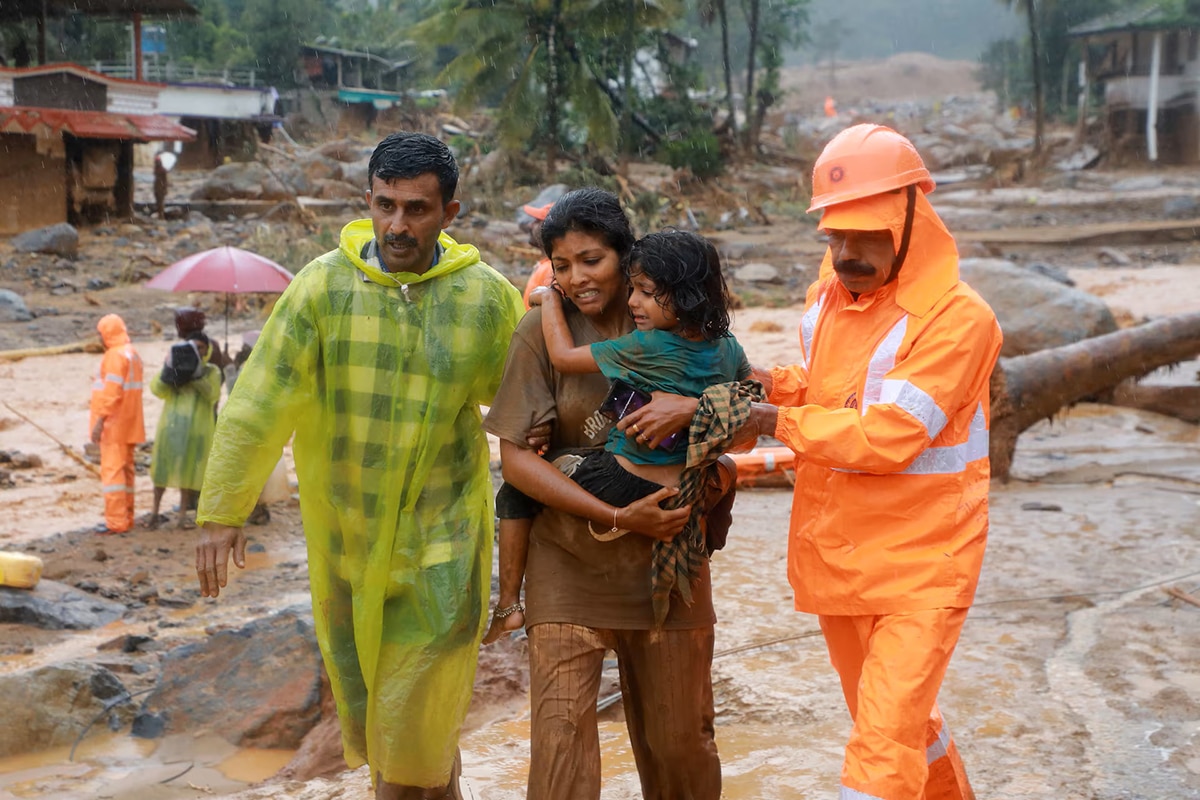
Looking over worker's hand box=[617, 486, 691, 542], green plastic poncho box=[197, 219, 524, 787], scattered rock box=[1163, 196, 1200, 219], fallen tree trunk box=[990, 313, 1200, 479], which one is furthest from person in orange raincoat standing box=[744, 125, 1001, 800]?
scattered rock box=[1163, 196, 1200, 219]

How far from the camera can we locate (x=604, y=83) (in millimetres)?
29781

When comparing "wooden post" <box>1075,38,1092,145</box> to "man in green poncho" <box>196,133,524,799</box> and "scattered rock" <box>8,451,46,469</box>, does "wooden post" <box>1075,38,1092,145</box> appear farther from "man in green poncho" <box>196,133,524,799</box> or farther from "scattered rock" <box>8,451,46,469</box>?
"man in green poncho" <box>196,133,524,799</box>

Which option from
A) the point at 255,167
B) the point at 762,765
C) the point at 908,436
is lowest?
the point at 762,765

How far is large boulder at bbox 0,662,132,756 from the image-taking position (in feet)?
16.8

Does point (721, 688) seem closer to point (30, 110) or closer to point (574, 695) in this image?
point (574, 695)

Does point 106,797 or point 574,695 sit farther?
point 106,797

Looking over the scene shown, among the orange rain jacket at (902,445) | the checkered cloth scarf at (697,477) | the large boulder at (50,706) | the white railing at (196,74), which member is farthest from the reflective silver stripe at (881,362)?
the white railing at (196,74)

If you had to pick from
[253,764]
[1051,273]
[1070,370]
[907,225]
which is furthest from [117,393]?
[1051,273]

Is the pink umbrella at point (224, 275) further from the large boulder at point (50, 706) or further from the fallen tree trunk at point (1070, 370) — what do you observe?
the fallen tree trunk at point (1070, 370)

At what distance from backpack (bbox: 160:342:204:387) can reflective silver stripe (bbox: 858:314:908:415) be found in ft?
21.1

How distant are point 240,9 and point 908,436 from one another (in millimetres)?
44095

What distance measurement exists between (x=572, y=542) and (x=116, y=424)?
21.4 feet

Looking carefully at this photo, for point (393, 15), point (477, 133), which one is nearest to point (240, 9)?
point (393, 15)

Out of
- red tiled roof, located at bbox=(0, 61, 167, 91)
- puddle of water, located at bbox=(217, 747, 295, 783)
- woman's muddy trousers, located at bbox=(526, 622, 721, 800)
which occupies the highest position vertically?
red tiled roof, located at bbox=(0, 61, 167, 91)
